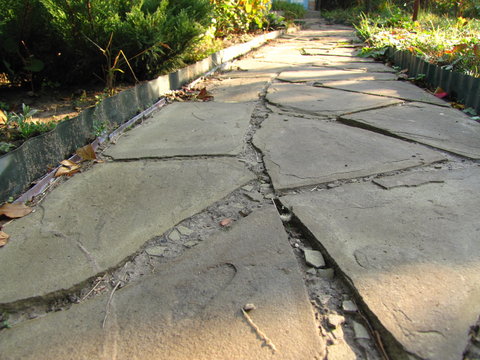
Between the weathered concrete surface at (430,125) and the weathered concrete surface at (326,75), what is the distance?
1.09 meters

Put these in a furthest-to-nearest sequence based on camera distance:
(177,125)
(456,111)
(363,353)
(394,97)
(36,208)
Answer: (394,97) → (456,111) → (177,125) → (36,208) → (363,353)

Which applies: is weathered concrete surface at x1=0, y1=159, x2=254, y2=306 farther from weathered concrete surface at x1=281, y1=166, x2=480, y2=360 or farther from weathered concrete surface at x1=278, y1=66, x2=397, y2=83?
weathered concrete surface at x1=278, y1=66, x2=397, y2=83

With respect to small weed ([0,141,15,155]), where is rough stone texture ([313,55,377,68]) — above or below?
above

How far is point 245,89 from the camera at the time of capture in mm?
2977

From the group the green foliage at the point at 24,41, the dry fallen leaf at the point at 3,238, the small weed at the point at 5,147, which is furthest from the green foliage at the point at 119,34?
the dry fallen leaf at the point at 3,238

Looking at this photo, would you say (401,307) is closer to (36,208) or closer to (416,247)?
(416,247)

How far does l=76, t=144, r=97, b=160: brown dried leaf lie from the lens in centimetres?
169

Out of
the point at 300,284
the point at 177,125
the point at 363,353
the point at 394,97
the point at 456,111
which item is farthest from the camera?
the point at 394,97

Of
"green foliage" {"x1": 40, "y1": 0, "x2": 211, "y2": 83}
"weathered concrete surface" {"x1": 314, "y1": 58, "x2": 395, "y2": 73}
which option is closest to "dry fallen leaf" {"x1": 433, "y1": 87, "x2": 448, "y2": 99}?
"weathered concrete surface" {"x1": 314, "y1": 58, "x2": 395, "y2": 73}

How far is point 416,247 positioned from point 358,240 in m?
0.16

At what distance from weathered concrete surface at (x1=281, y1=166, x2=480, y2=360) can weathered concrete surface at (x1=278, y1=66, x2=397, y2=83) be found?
2131 millimetres

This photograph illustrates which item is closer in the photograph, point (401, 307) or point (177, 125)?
point (401, 307)

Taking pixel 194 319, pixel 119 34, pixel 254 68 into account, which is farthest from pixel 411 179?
pixel 254 68

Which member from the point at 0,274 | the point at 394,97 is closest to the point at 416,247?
the point at 0,274
